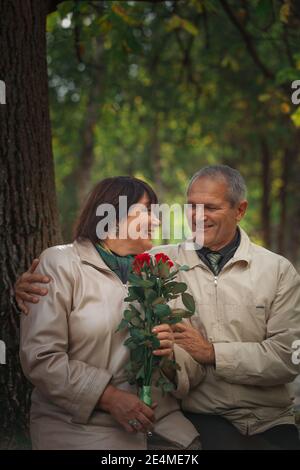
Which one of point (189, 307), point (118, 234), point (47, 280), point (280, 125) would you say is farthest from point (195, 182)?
point (280, 125)

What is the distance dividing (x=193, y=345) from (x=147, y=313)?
17.7 inches

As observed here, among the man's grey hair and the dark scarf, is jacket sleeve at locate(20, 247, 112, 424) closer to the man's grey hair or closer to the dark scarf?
the dark scarf

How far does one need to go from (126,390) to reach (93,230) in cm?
84

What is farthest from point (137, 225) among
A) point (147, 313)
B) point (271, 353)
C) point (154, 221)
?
point (271, 353)

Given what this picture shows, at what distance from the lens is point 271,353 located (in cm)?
329

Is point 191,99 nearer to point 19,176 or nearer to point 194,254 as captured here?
point 19,176

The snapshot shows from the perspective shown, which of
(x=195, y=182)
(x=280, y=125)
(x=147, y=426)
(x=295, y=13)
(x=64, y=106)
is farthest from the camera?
(x=64, y=106)

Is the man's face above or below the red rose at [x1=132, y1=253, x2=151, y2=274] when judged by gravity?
above

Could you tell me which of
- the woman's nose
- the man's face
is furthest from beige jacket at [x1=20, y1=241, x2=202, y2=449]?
the man's face

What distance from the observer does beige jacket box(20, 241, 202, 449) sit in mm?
2896

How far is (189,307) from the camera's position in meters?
3.05

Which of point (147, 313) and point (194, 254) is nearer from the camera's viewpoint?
point (147, 313)

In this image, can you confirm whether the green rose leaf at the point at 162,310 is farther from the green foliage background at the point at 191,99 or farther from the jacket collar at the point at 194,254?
the green foliage background at the point at 191,99
